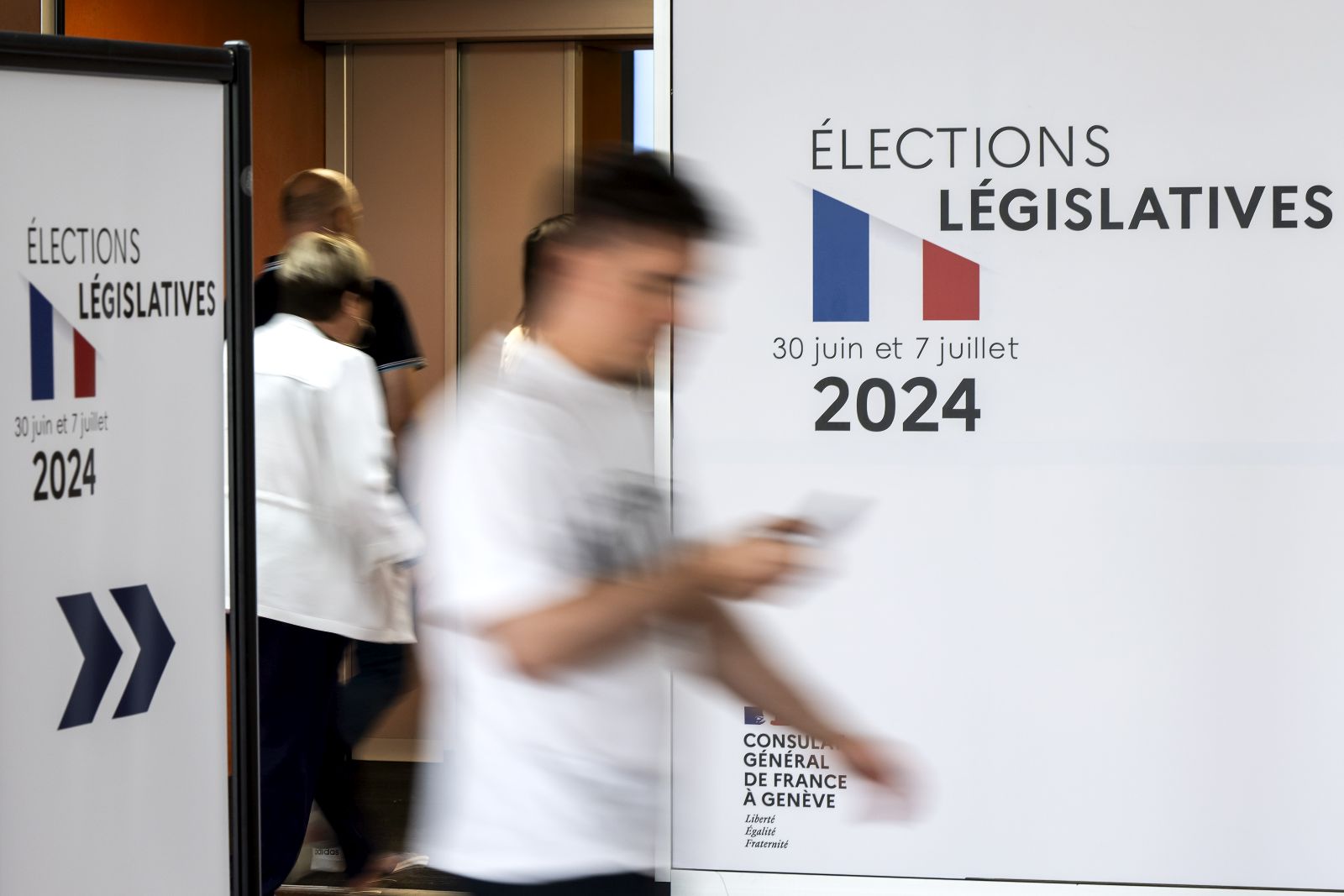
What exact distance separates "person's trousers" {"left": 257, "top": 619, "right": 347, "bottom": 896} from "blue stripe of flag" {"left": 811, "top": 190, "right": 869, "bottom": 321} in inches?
55.6

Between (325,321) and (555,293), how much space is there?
1875 mm

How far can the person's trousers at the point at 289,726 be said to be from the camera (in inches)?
135

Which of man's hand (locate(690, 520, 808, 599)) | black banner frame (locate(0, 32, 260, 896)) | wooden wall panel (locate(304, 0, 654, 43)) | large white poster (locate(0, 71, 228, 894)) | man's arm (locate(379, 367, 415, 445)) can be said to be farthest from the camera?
wooden wall panel (locate(304, 0, 654, 43))

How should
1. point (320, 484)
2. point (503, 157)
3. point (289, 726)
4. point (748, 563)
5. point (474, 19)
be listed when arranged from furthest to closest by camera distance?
point (503, 157), point (474, 19), point (289, 726), point (320, 484), point (748, 563)

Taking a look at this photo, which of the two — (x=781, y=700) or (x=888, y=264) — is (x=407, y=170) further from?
→ (x=781, y=700)

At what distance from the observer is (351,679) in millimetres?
3887

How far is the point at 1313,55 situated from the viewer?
340 cm

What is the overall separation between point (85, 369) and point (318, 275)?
4.78 ft

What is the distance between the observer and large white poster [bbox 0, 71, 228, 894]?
1938mm

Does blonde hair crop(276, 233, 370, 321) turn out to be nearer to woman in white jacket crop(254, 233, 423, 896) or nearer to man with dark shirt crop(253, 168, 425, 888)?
woman in white jacket crop(254, 233, 423, 896)

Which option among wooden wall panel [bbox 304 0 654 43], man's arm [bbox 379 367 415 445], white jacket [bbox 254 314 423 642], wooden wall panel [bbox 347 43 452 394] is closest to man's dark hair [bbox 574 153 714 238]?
white jacket [bbox 254 314 423 642]

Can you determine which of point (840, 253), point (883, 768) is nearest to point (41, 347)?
point (883, 768)

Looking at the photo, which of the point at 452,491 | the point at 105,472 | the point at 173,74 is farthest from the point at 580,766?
the point at 173,74

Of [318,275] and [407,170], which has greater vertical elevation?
[407,170]
